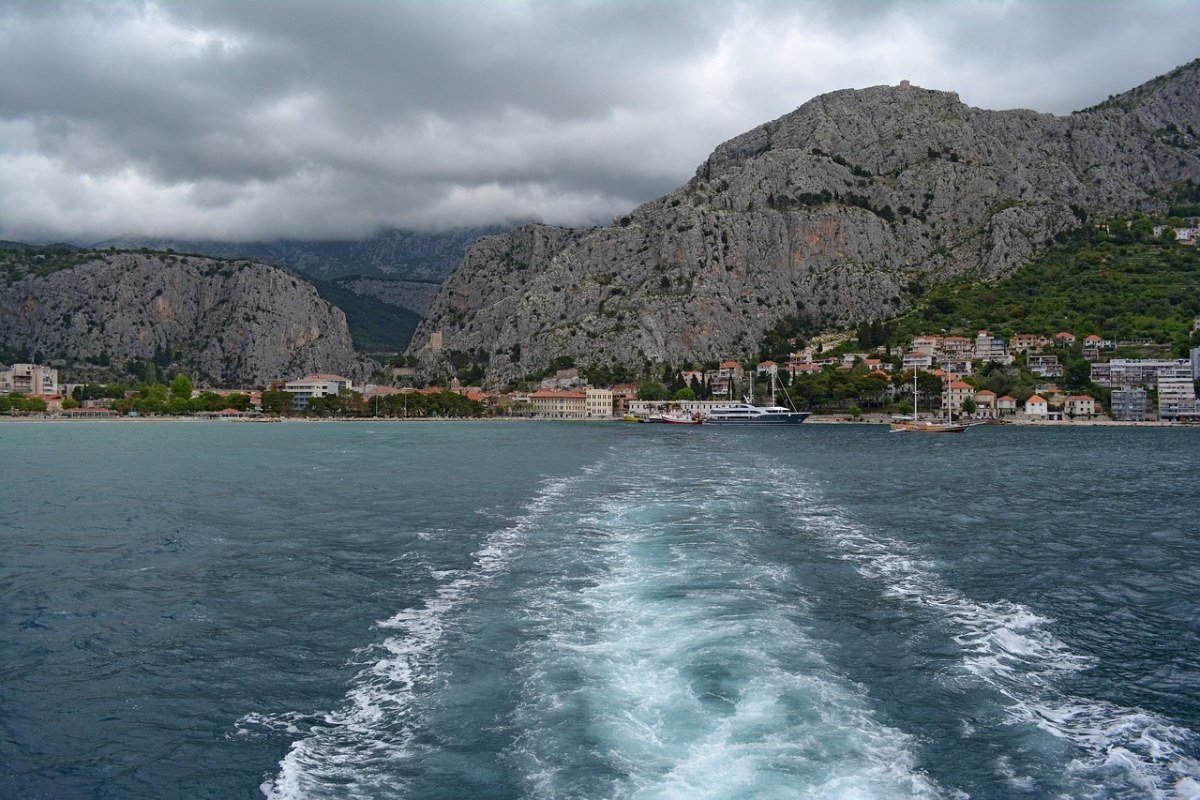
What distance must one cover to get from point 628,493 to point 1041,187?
169m

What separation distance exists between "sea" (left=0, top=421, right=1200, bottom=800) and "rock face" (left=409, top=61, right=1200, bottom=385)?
131818mm

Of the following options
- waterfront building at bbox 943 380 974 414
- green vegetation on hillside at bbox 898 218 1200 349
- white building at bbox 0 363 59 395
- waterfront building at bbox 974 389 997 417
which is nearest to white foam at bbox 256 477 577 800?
waterfront building at bbox 943 380 974 414

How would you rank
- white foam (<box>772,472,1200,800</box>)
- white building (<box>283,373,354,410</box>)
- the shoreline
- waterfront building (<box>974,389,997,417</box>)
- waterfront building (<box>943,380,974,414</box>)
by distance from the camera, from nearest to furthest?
white foam (<box>772,472,1200,800</box>) < the shoreline < waterfront building (<box>974,389,997,417</box>) < waterfront building (<box>943,380,974,414</box>) < white building (<box>283,373,354,410</box>)

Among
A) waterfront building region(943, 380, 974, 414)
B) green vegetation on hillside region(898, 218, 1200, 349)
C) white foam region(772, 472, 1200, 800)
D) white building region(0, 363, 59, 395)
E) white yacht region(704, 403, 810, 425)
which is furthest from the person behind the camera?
white building region(0, 363, 59, 395)

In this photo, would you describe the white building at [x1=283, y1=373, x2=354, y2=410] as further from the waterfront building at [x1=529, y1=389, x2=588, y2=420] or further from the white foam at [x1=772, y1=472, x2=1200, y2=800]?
the white foam at [x1=772, y1=472, x2=1200, y2=800]

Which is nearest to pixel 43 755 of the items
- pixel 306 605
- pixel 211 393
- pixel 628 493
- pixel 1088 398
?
pixel 306 605

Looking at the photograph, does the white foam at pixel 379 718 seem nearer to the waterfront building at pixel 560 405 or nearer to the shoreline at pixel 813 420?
the shoreline at pixel 813 420

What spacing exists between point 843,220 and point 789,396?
169 feet

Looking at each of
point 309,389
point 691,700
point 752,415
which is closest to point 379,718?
point 691,700

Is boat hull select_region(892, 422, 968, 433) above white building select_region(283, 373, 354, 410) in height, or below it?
below

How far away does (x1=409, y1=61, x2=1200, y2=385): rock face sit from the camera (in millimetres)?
153750

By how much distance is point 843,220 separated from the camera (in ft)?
515

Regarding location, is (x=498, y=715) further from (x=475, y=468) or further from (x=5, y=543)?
(x=475, y=468)

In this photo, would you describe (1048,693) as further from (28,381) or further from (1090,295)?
(28,381)
